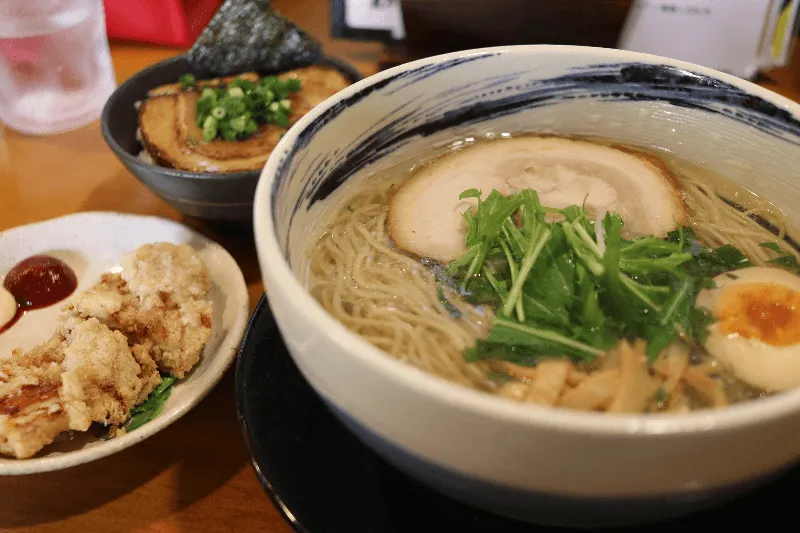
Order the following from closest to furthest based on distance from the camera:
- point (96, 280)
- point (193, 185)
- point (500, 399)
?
point (500, 399), point (193, 185), point (96, 280)

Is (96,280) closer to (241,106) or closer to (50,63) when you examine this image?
(241,106)

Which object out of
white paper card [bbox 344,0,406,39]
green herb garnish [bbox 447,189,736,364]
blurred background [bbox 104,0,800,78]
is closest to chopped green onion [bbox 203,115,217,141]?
blurred background [bbox 104,0,800,78]

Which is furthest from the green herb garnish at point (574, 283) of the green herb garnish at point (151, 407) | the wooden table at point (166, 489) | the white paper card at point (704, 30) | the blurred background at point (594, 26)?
the white paper card at point (704, 30)

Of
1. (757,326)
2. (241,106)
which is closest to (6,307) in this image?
(241,106)

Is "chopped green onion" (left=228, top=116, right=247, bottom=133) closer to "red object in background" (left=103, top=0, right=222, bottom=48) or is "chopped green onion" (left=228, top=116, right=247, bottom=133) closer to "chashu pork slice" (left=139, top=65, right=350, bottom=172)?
"chashu pork slice" (left=139, top=65, right=350, bottom=172)

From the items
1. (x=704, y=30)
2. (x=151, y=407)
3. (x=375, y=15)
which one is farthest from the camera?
(x=375, y=15)

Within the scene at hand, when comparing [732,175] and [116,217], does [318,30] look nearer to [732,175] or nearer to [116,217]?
[116,217]
